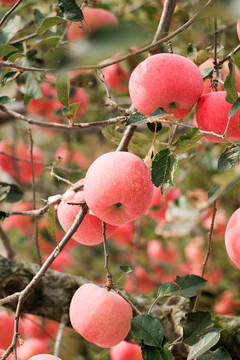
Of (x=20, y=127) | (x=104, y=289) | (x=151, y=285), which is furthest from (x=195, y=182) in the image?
(x=104, y=289)


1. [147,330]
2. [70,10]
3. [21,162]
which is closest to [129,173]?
[147,330]

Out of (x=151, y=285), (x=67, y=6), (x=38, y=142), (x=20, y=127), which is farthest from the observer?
(x=38, y=142)

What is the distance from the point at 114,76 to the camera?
1923mm

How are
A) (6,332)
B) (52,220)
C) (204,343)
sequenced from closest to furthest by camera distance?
(204,343) → (52,220) → (6,332)

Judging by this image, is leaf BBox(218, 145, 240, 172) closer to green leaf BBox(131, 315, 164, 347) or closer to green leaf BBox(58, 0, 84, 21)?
green leaf BBox(131, 315, 164, 347)

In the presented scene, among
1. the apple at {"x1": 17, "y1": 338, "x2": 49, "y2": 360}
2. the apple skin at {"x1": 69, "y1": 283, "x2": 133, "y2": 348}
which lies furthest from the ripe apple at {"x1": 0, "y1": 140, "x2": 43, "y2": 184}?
the apple skin at {"x1": 69, "y1": 283, "x2": 133, "y2": 348}

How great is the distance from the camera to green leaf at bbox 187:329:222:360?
28.4 inches

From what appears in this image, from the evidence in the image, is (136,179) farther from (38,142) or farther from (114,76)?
(38,142)

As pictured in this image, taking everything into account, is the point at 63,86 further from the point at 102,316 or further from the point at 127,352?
the point at 127,352

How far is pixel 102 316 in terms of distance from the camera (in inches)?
32.9

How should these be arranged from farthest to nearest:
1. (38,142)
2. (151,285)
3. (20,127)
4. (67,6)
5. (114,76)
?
(38,142)
(20,127)
(151,285)
(114,76)
(67,6)

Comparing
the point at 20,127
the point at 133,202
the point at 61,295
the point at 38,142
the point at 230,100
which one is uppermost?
the point at 230,100

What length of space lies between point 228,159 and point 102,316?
1.24 ft

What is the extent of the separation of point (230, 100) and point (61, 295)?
27.4 inches
